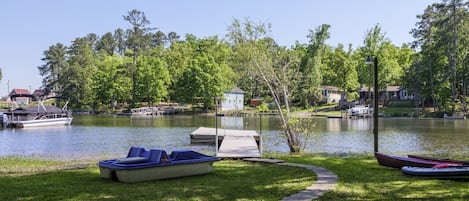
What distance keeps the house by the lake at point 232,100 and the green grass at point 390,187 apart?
221ft

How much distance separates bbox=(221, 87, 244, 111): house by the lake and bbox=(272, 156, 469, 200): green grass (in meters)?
67.5

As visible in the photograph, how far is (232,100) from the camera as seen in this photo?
8162 centimetres

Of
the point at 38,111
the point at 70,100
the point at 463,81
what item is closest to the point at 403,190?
the point at 38,111

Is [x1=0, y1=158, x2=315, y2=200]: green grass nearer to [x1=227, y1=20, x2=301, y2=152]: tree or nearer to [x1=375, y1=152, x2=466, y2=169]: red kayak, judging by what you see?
[x1=375, y1=152, x2=466, y2=169]: red kayak

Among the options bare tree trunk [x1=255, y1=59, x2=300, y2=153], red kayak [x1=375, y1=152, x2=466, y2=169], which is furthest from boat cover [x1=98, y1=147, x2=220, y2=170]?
bare tree trunk [x1=255, y1=59, x2=300, y2=153]

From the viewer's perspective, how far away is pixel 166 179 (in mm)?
11500

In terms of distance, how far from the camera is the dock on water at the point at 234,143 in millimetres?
18291

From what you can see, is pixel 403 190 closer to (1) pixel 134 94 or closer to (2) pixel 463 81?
(2) pixel 463 81

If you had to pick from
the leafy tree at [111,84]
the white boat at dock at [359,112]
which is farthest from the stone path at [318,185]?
the leafy tree at [111,84]

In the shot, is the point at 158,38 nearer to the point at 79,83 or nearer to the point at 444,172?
the point at 79,83

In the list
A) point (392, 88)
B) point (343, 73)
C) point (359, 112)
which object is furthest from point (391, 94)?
point (359, 112)

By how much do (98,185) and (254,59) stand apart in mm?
11596

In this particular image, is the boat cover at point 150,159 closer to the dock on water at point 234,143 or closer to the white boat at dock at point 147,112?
the dock on water at point 234,143

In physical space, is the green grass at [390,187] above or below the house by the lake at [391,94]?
below
